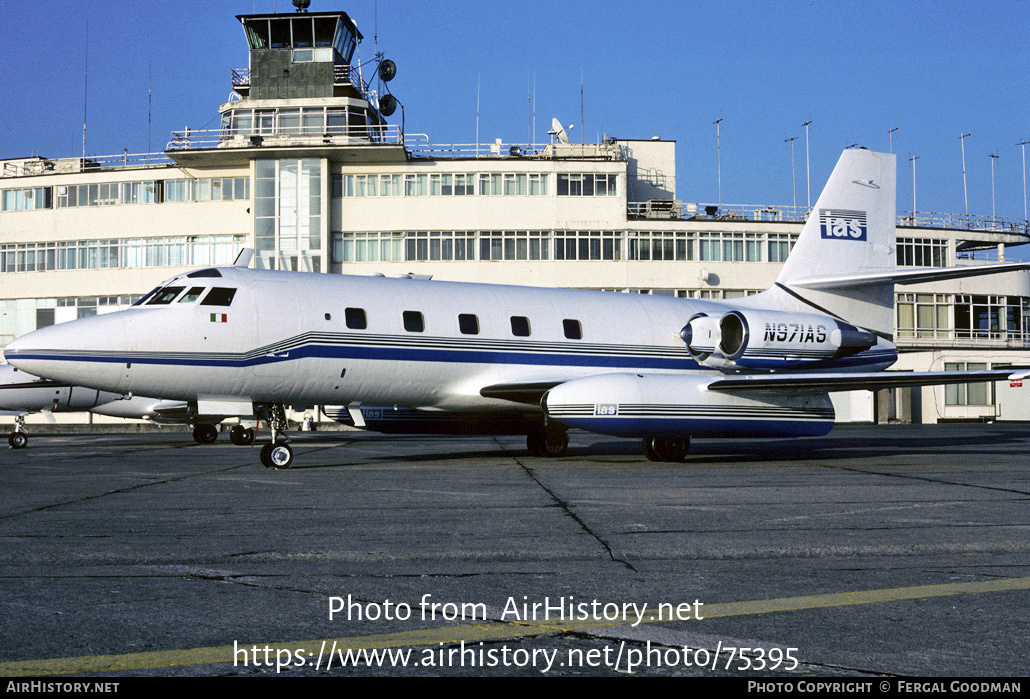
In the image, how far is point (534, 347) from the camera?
20109mm

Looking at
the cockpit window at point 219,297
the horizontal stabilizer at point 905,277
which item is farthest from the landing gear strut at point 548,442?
the cockpit window at point 219,297

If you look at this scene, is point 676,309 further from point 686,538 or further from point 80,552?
point 80,552

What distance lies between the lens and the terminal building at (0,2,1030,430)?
53688 millimetres

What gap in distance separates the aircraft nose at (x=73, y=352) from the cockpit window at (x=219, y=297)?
4.89ft

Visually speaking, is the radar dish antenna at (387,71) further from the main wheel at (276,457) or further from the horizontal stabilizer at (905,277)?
the main wheel at (276,457)

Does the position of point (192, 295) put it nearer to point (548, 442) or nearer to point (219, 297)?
point (219, 297)

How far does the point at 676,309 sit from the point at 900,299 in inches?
1612

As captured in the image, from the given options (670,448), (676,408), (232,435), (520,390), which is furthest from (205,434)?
(676,408)

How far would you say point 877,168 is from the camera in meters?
23.9

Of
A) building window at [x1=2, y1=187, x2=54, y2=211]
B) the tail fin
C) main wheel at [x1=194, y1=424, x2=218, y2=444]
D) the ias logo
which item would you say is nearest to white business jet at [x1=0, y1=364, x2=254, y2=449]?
main wheel at [x1=194, y1=424, x2=218, y2=444]

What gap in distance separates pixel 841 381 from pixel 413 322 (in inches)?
331

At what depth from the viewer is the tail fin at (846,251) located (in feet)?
76.9

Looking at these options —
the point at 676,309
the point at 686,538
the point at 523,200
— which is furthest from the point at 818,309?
→ the point at 523,200

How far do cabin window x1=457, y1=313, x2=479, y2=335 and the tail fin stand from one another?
8.30 metres
